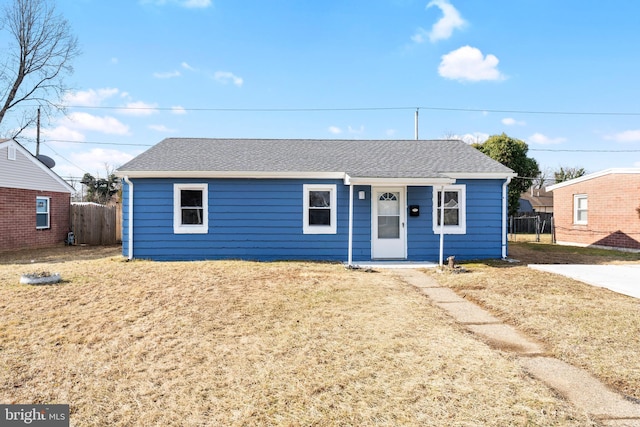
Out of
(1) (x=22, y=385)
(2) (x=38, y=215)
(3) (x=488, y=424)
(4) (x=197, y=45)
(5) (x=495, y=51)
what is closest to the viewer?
(3) (x=488, y=424)

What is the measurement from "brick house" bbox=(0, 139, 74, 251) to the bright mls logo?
15073 mm

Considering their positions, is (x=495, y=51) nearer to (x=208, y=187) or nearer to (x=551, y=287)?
(x=551, y=287)

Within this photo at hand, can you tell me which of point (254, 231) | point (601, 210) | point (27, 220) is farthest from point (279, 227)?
point (601, 210)

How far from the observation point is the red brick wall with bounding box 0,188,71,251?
14.4 m

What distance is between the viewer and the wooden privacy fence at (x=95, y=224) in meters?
17.3

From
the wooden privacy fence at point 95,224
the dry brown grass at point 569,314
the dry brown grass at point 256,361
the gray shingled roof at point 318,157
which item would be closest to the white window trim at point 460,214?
the gray shingled roof at point 318,157

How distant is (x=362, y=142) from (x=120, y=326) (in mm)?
11111

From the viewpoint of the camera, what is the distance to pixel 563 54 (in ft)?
46.5

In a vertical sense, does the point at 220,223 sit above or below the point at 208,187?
below

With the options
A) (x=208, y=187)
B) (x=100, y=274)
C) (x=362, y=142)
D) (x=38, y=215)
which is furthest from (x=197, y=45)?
(x=38, y=215)

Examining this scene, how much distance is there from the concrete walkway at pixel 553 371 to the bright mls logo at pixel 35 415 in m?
4.02

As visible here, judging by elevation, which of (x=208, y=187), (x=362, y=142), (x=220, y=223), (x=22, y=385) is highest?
(x=362, y=142)

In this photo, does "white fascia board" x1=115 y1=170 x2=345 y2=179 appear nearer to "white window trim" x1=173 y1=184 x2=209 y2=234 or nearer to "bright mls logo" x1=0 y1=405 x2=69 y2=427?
"white window trim" x1=173 y1=184 x2=209 y2=234

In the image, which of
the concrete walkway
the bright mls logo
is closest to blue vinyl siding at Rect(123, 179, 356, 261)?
the concrete walkway
